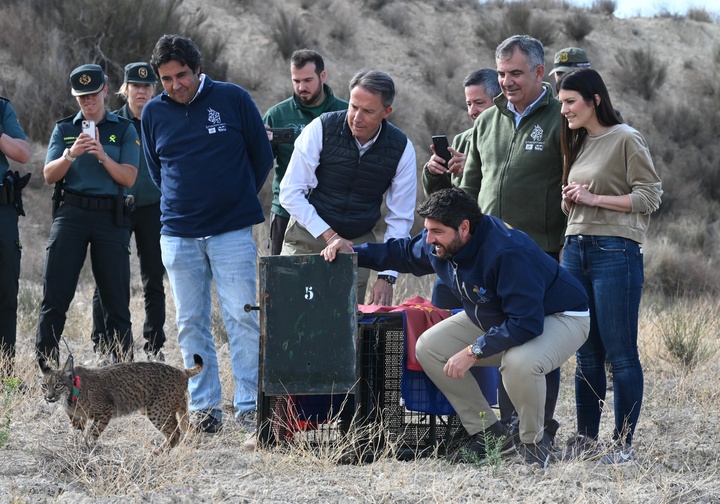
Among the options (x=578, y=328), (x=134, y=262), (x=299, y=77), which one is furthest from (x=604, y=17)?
(x=578, y=328)

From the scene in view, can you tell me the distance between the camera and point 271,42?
21.7m

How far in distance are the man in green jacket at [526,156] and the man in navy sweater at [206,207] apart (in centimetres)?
149

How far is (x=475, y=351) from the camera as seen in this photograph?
16.7ft

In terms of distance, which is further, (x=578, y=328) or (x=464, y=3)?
(x=464, y=3)

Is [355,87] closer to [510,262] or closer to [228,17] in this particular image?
[510,262]

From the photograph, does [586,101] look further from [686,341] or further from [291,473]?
[686,341]

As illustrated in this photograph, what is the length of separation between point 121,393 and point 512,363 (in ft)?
7.19

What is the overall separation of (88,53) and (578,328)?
14.8 m

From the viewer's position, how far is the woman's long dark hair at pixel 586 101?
211 inches

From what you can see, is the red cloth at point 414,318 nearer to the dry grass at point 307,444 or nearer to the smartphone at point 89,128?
the dry grass at point 307,444

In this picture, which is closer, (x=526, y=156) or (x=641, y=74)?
(x=526, y=156)

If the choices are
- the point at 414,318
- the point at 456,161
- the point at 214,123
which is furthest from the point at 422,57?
the point at 414,318

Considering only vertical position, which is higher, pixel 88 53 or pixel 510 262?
pixel 88 53

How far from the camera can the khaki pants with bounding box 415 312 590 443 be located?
5090 millimetres
